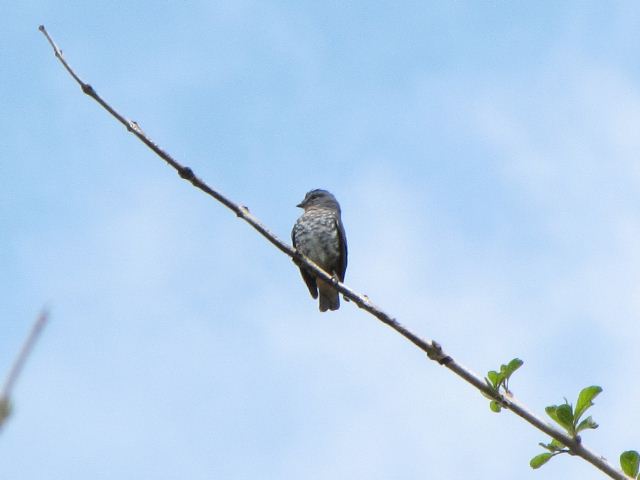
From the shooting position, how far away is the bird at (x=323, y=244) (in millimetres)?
10914

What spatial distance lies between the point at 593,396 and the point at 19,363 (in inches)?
109

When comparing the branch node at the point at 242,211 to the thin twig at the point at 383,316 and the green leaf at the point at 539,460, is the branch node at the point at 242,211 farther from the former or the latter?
the green leaf at the point at 539,460

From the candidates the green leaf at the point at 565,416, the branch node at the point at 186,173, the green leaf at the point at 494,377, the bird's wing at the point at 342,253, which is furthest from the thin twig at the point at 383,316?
the bird's wing at the point at 342,253

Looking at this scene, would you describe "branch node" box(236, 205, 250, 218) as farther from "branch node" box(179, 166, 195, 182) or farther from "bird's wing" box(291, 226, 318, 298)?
"bird's wing" box(291, 226, 318, 298)

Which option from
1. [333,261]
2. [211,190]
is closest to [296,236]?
[333,261]

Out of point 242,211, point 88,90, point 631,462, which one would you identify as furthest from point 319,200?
point 631,462

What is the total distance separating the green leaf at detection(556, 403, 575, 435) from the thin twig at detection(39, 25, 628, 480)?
1.16 ft

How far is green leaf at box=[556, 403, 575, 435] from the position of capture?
10.6 ft

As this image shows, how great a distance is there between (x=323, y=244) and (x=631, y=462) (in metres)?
8.19

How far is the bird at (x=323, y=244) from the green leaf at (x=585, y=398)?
7343 mm

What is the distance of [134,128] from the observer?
3348mm

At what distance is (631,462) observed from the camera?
123 inches

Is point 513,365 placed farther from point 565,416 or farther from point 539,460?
point 539,460

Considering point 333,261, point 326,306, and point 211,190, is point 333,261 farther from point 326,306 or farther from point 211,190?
point 211,190
